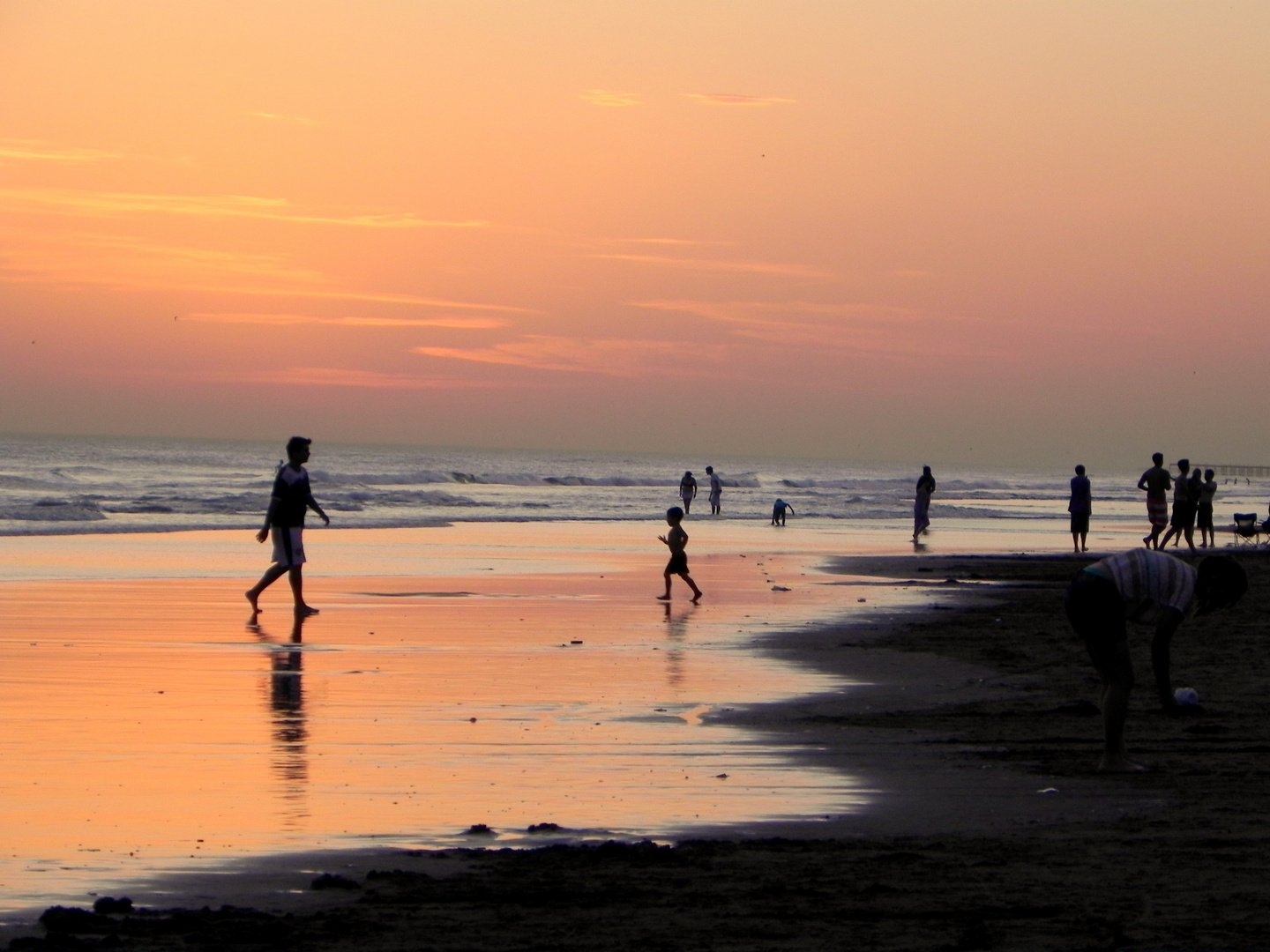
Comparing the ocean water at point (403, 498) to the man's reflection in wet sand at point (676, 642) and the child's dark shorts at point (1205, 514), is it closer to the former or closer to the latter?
the child's dark shorts at point (1205, 514)

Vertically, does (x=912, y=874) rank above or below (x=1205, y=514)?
below

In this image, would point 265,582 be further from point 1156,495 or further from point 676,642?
point 1156,495

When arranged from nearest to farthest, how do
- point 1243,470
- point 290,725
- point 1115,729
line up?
point 1115,729 → point 290,725 → point 1243,470

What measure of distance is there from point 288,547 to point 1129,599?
10184mm

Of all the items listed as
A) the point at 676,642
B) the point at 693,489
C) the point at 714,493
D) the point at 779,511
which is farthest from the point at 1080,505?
the point at 714,493

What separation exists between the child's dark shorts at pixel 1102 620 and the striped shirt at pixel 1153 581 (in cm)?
5

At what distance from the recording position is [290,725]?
9.62 m

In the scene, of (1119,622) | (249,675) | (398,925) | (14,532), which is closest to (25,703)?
(249,675)

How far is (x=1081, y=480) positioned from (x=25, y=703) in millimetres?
24586

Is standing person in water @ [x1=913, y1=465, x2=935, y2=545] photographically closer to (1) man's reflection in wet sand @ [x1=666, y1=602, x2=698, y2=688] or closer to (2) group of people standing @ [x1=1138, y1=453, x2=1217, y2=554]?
(2) group of people standing @ [x1=1138, y1=453, x2=1217, y2=554]

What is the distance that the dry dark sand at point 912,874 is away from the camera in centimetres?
519

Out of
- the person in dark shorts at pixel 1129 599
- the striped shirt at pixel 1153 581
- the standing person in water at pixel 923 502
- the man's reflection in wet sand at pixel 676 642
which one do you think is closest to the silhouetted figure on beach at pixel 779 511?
the standing person in water at pixel 923 502

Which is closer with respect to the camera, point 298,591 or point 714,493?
point 298,591

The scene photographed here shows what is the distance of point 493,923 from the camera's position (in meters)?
5.38
